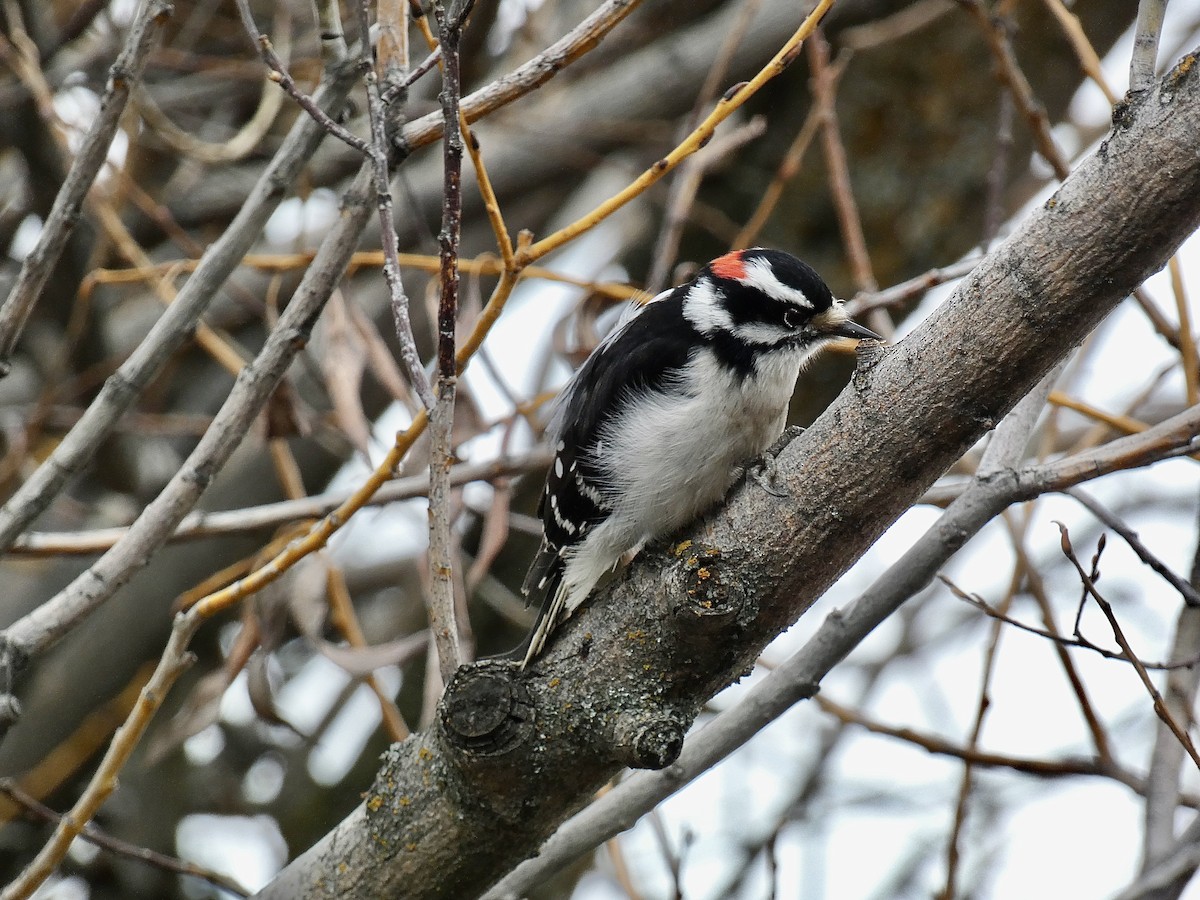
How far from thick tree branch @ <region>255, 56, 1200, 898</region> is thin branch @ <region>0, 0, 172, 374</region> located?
1005mm

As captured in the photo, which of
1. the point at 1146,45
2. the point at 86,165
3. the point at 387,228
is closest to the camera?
the point at 1146,45

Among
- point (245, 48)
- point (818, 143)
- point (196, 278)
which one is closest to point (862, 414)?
point (196, 278)

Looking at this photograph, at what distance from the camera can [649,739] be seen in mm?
1889

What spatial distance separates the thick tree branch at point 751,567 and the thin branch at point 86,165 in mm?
1005

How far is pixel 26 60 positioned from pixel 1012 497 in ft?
9.45

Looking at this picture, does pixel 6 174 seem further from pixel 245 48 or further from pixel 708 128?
pixel 708 128

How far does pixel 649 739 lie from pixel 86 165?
60.4 inches

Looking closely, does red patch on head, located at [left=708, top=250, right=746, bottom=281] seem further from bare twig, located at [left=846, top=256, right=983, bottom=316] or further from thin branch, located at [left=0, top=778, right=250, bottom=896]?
thin branch, located at [left=0, top=778, right=250, bottom=896]

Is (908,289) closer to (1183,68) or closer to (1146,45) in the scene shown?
(1146,45)

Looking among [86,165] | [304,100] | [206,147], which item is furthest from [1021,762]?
[206,147]

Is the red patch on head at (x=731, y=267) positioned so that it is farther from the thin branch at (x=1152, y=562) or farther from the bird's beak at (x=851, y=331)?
the thin branch at (x=1152, y=562)

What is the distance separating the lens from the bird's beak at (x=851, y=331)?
9.32 feet

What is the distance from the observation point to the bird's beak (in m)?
2.84

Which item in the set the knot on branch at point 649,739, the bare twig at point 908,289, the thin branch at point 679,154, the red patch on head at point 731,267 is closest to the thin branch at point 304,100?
the thin branch at point 679,154
